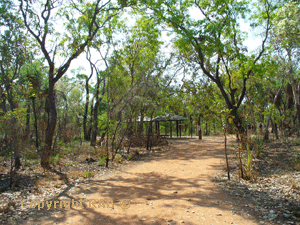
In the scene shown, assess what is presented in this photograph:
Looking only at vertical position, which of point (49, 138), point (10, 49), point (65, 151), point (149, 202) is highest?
point (10, 49)

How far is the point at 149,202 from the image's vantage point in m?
5.02

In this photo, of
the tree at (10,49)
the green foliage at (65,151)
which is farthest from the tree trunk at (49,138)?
the green foliage at (65,151)

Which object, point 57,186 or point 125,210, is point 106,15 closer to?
point 57,186

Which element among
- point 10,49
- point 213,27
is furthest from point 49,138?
point 213,27

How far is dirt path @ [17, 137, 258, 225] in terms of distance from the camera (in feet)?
13.4

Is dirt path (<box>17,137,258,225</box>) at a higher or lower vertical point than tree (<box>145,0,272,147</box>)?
lower

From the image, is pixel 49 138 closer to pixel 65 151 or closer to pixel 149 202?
pixel 65 151

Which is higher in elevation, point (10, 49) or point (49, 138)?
point (10, 49)

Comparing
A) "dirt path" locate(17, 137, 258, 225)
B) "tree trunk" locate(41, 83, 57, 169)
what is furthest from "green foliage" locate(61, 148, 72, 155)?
"dirt path" locate(17, 137, 258, 225)

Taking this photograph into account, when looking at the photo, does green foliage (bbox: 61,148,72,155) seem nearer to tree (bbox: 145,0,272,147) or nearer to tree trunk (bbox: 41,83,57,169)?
tree trunk (bbox: 41,83,57,169)

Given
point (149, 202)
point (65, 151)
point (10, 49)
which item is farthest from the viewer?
point (65, 151)

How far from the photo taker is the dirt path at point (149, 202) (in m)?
4.08

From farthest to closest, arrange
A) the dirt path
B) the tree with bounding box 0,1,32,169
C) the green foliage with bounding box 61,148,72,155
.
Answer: the green foliage with bounding box 61,148,72,155
the tree with bounding box 0,1,32,169
the dirt path

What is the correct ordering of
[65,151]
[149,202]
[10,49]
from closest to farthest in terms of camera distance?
1. [149,202]
2. [10,49]
3. [65,151]
